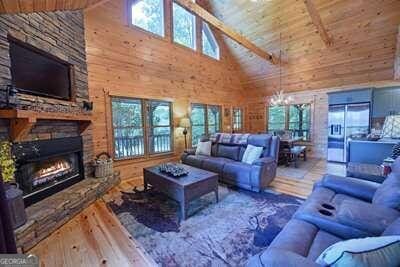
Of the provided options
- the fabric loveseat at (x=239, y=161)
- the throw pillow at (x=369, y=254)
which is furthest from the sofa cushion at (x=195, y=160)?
the throw pillow at (x=369, y=254)

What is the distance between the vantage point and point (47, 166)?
116 inches

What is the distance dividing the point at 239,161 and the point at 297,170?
5.84 ft

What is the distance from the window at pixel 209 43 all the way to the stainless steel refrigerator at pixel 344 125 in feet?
13.4

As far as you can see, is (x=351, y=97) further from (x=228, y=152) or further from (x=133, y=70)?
(x=133, y=70)

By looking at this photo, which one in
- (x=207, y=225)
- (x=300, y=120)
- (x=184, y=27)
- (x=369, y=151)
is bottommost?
(x=207, y=225)

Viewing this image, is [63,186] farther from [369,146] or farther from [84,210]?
[369,146]

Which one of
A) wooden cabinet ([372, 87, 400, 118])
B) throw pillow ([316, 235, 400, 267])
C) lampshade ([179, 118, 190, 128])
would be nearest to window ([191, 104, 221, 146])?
lampshade ([179, 118, 190, 128])

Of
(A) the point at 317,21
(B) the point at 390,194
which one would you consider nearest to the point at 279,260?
(B) the point at 390,194

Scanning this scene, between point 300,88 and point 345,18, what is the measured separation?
250 centimetres

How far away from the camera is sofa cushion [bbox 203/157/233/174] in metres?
4.07

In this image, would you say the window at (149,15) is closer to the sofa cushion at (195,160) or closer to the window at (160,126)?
the window at (160,126)

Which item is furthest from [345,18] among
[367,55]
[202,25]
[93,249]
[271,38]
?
[93,249]

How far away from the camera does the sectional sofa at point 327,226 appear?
3.41 ft

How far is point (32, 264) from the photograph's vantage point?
120 cm
